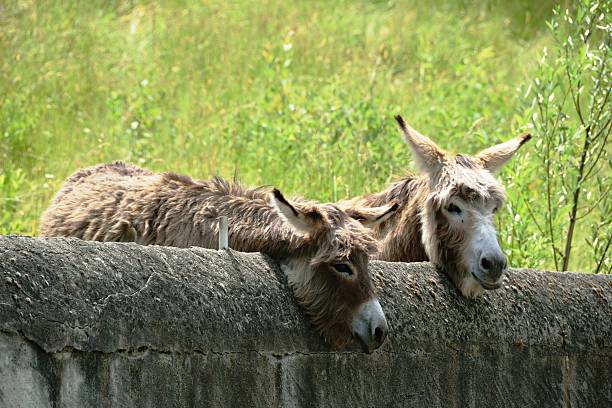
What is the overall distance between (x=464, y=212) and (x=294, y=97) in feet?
22.0

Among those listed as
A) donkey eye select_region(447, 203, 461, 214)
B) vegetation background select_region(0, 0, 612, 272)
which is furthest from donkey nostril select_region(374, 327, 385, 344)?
vegetation background select_region(0, 0, 612, 272)

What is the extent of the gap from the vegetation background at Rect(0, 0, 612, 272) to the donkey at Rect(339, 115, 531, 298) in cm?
76

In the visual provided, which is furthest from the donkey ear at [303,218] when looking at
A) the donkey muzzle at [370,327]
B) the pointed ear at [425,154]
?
the pointed ear at [425,154]

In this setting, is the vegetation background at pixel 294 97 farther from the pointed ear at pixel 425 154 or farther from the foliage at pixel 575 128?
the pointed ear at pixel 425 154

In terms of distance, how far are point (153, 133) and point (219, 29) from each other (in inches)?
175

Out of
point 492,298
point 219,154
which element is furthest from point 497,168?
point 219,154

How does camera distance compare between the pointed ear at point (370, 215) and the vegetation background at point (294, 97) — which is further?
the vegetation background at point (294, 97)

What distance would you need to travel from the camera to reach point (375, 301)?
526 centimetres

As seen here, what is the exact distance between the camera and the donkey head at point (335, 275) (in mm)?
5148

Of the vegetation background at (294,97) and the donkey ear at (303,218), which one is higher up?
the donkey ear at (303,218)

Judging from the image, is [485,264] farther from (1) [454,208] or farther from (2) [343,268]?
(2) [343,268]

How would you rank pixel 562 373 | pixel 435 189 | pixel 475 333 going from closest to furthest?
pixel 475 333 → pixel 562 373 → pixel 435 189

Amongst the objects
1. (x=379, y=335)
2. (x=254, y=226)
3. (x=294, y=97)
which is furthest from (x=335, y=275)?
(x=294, y=97)

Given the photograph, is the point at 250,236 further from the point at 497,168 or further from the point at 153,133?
the point at 153,133
